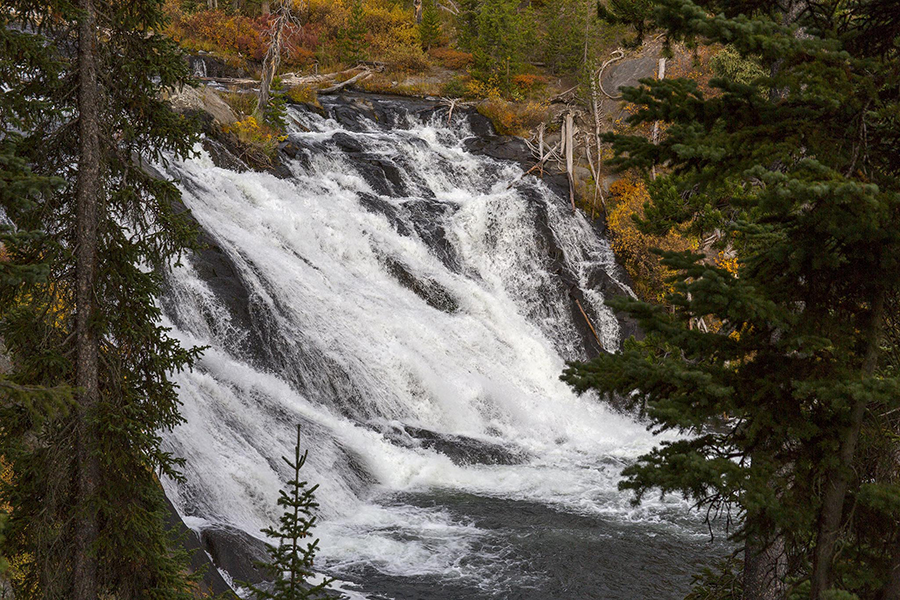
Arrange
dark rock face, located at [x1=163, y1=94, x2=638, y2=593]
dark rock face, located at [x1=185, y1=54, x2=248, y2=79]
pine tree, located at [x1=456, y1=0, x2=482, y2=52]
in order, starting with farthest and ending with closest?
pine tree, located at [x1=456, y1=0, x2=482, y2=52] → dark rock face, located at [x1=185, y1=54, x2=248, y2=79] → dark rock face, located at [x1=163, y1=94, x2=638, y2=593]

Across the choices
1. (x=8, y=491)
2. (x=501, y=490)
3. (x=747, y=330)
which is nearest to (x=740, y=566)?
(x=501, y=490)

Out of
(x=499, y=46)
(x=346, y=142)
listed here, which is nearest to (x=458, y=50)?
(x=499, y=46)

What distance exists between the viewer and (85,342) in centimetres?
599

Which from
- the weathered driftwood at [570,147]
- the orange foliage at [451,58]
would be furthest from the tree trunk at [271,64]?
the orange foliage at [451,58]

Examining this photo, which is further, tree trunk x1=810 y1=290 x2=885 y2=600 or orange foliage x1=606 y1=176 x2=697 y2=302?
orange foliage x1=606 y1=176 x2=697 y2=302

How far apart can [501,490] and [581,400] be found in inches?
217

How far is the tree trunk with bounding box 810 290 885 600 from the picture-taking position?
430cm

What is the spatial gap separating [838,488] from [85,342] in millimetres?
5605

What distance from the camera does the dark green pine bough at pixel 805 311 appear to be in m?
4.04

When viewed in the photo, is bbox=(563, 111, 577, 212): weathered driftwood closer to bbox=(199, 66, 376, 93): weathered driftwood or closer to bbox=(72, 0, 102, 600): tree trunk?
bbox=(199, 66, 376, 93): weathered driftwood

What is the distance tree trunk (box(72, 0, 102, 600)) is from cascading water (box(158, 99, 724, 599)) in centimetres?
421

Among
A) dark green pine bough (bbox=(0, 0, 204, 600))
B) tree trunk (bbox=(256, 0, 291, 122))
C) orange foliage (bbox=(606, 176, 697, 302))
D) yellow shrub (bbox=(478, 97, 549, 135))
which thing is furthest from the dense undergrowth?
dark green pine bough (bbox=(0, 0, 204, 600))

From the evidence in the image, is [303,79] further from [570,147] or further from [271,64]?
[570,147]

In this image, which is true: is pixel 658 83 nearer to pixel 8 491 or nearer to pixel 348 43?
pixel 8 491
